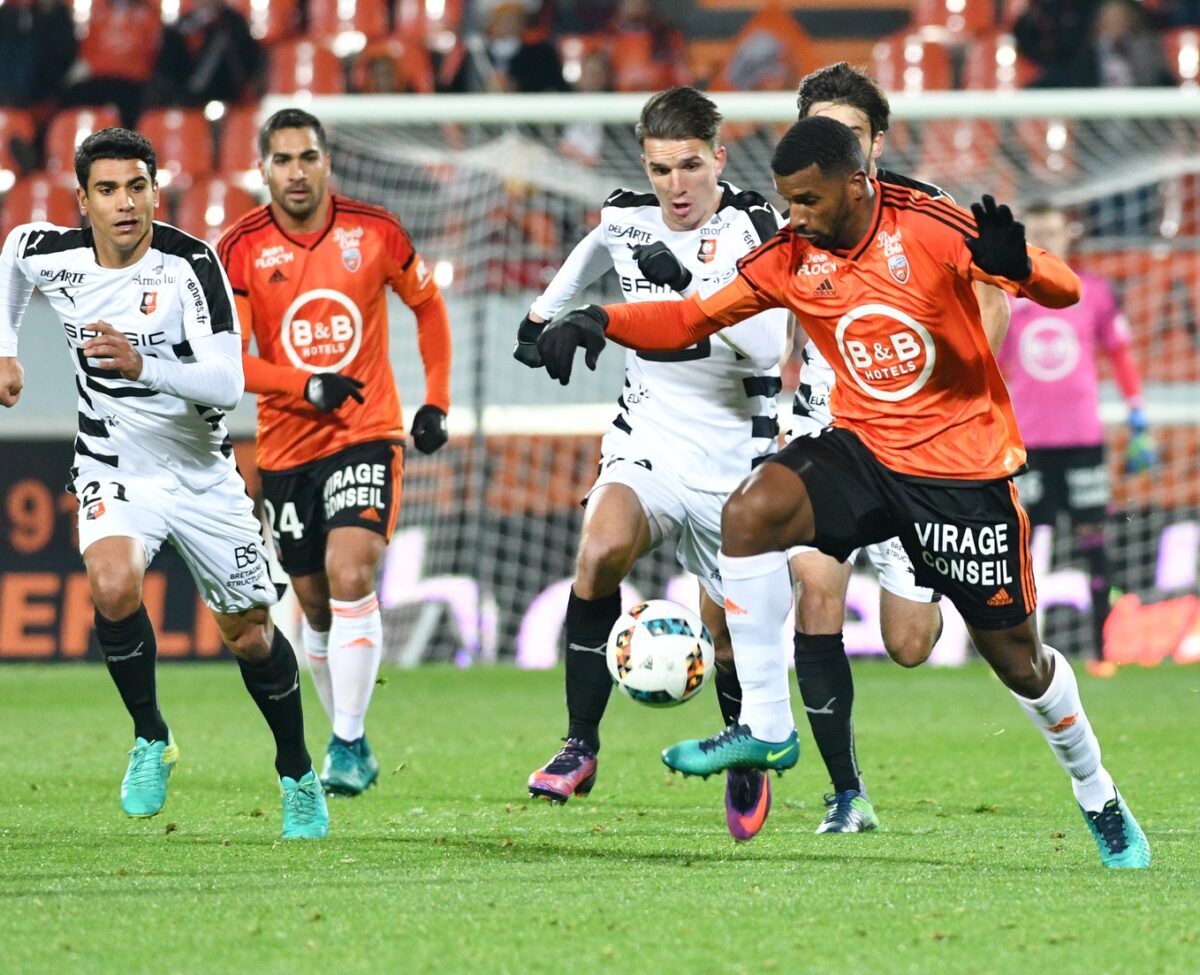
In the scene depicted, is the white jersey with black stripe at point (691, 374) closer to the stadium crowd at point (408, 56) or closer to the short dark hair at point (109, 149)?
the short dark hair at point (109, 149)

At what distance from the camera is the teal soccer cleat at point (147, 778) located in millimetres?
5941

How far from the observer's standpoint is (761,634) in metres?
5.37

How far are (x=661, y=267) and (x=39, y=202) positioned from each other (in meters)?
10.3

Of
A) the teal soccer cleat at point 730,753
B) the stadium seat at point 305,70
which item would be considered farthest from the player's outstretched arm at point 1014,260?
the stadium seat at point 305,70

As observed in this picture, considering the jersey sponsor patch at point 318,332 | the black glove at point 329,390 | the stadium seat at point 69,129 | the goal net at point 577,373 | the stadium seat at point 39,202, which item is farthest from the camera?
the stadium seat at point 69,129

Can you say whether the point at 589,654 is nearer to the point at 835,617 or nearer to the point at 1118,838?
the point at 835,617

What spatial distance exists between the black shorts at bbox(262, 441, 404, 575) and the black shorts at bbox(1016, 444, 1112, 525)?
16.2 feet

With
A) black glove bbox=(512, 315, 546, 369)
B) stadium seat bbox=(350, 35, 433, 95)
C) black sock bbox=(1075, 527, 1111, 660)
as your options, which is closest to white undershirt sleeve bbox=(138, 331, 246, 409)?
black glove bbox=(512, 315, 546, 369)

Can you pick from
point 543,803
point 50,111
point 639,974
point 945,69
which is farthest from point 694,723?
point 50,111

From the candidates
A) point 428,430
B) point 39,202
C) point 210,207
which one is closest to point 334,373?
point 428,430

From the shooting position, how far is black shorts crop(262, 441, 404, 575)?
733cm

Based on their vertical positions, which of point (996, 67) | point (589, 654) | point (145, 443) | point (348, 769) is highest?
point (996, 67)

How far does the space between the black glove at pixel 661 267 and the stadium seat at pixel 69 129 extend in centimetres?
1058

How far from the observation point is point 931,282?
5.14m
